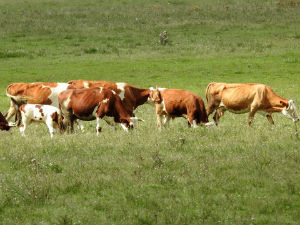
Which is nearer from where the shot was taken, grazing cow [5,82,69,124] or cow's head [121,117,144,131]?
cow's head [121,117,144,131]

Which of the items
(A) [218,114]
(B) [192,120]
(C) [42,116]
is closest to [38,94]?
(C) [42,116]

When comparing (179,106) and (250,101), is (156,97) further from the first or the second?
(250,101)

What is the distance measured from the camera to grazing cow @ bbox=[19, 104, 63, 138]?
15.9 m

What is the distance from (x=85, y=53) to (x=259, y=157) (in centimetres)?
2539

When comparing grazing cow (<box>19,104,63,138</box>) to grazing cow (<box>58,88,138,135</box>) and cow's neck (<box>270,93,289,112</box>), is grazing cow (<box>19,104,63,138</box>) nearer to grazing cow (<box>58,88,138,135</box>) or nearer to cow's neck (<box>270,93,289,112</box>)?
grazing cow (<box>58,88,138,135</box>)

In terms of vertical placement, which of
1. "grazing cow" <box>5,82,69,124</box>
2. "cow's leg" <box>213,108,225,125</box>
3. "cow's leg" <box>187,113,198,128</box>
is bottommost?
"cow's leg" <box>213,108,225,125</box>

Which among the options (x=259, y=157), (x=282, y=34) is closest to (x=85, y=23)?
(x=282, y=34)

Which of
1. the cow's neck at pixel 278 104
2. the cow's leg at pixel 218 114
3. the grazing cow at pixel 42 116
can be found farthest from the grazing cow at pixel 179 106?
the grazing cow at pixel 42 116

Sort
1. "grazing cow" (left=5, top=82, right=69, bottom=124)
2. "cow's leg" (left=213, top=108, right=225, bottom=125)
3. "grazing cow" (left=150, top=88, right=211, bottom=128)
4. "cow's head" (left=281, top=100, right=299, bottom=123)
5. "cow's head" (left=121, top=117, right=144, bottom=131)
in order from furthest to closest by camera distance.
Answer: "cow's leg" (left=213, top=108, right=225, bottom=125), "grazing cow" (left=5, top=82, right=69, bottom=124), "cow's head" (left=281, top=100, right=299, bottom=123), "grazing cow" (left=150, top=88, right=211, bottom=128), "cow's head" (left=121, top=117, right=144, bottom=131)

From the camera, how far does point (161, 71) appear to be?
3153 cm

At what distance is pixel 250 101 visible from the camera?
17.7 m

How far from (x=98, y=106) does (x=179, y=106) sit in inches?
93.3

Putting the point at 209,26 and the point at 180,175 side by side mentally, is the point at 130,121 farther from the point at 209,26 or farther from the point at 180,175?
the point at 209,26

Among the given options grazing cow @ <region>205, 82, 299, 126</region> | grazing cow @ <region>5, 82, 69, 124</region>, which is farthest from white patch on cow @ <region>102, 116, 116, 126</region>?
grazing cow @ <region>205, 82, 299, 126</region>
